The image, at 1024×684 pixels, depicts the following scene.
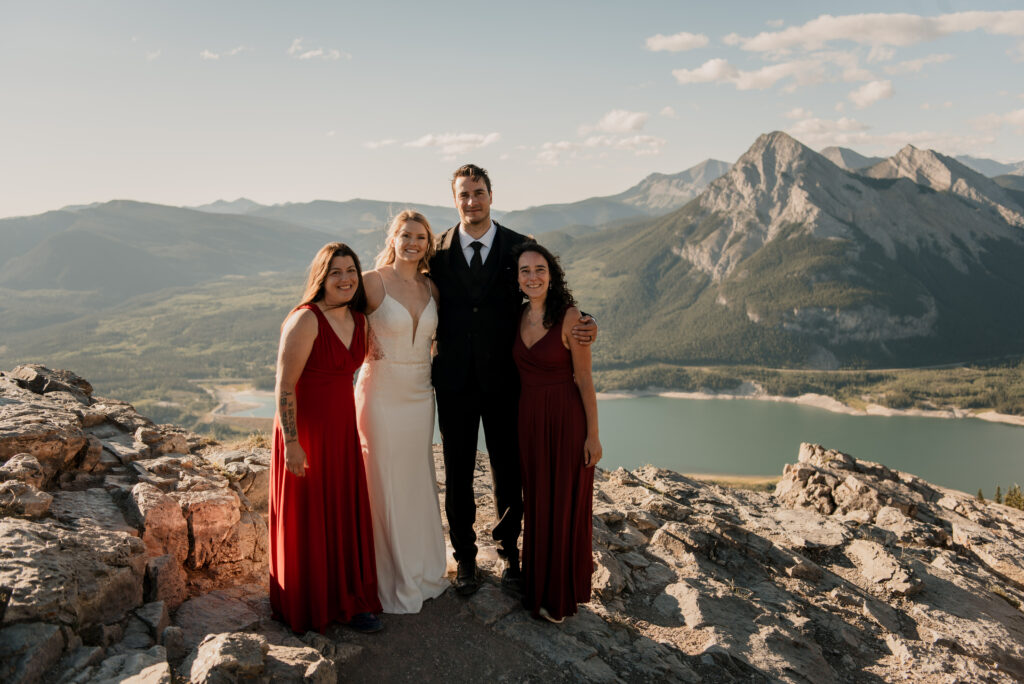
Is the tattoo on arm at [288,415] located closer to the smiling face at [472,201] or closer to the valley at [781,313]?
the smiling face at [472,201]

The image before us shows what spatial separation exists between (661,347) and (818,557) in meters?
137

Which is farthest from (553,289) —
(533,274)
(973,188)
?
(973,188)

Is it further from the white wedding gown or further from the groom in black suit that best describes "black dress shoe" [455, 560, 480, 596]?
the white wedding gown

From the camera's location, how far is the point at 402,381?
4535 millimetres

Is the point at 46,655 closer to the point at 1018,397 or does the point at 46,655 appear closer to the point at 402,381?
the point at 402,381

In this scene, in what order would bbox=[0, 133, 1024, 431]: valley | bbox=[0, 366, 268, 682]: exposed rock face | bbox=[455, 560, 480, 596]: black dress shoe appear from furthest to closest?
bbox=[0, 133, 1024, 431]: valley
bbox=[455, 560, 480, 596]: black dress shoe
bbox=[0, 366, 268, 682]: exposed rock face

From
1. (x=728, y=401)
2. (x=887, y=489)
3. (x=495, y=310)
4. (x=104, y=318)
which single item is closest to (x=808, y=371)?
(x=728, y=401)

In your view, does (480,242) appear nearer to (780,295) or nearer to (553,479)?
(553,479)

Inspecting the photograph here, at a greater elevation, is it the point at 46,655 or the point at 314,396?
the point at 314,396

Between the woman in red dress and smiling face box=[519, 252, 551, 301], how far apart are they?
3.84 feet

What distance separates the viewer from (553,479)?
464cm

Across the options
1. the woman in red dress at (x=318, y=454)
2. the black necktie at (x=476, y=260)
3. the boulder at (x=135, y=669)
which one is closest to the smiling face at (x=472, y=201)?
the black necktie at (x=476, y=260)

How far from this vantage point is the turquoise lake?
72.5m

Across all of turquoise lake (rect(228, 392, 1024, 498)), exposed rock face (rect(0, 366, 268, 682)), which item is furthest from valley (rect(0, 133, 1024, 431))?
exposed rock face (rect(0, 366, 268, 682))
